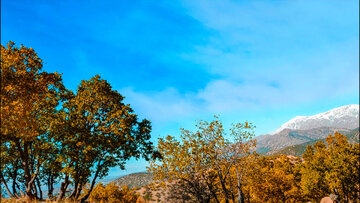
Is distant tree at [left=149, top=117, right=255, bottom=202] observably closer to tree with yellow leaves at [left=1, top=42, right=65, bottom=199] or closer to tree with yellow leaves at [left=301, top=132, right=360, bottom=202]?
tree with yellow leaves at [left=1, top=42, right=65, bottom=199]

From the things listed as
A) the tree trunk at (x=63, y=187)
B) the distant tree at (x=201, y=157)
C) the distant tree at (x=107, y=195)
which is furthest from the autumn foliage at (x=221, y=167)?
the distant tree at (x=107, y=195)

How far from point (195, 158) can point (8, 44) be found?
68.4 ft

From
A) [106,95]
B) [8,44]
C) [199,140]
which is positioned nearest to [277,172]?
[199,140]

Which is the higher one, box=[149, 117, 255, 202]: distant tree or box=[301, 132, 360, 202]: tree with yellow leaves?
box=[149, 117, 255, 202]: distant tree

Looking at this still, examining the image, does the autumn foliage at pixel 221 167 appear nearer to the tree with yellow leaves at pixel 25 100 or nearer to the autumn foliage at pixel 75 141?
the autumn foliage at pixel 75 141

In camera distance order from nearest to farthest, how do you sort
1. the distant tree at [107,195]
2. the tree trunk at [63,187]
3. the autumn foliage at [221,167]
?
the tree trunk at [63,187]
the autumn foliage at [221,167]
the distant tree at [107,195]

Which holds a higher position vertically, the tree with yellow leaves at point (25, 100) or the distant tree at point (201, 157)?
the tree with yellow leaves at point (25, 100)

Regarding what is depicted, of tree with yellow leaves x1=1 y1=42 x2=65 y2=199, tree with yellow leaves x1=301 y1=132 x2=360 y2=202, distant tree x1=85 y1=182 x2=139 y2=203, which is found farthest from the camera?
distant tree x1=85 y1=182 x2=139 y2=203

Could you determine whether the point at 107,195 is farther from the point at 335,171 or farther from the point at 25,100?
the point at 335,171

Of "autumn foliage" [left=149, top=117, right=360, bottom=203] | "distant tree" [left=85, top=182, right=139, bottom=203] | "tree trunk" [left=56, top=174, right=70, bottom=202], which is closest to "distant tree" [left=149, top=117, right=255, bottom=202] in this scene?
"autumn foliage" [left=149, top=117, right=360, bottom=203]

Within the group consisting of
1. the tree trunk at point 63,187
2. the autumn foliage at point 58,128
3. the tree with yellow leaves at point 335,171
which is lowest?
the tree with yellow leaves at point 335,171

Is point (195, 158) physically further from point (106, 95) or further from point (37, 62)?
point (37, 62)

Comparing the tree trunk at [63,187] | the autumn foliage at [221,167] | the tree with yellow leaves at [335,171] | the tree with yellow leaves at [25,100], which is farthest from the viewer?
the tree with yellow leaves at [335,171]

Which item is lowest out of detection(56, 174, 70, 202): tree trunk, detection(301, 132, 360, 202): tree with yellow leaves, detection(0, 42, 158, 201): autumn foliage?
detection(301, 132, 360, 202): tree with yellow leaves
